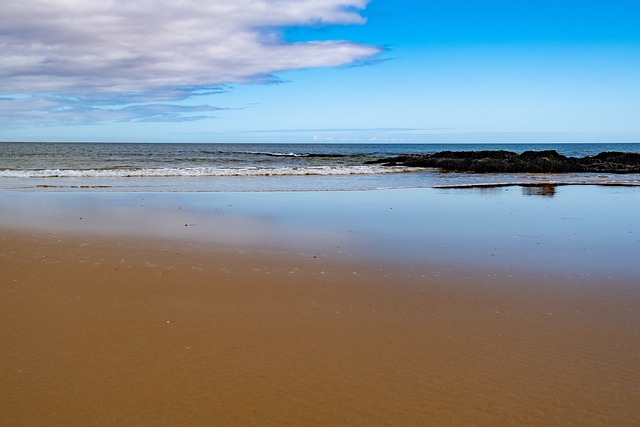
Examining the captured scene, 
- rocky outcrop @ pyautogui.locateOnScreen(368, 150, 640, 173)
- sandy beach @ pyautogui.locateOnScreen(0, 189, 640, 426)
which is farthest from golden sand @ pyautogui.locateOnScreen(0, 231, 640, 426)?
rocky outcrop @ pyautogui.locateOnScreen(368, 150, 640, 173)

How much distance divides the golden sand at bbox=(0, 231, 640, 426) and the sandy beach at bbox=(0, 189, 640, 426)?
0.01 meters

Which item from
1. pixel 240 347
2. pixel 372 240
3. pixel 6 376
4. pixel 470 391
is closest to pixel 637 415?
pixel 470 391

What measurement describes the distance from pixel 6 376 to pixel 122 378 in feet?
2.99

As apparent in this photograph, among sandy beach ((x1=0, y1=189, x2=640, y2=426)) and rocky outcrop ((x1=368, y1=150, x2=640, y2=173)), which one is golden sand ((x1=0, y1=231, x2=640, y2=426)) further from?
rocky outcrop ((x1=368, y1=150, x2=640, y2=173))

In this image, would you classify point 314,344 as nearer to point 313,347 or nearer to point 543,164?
point 313,347

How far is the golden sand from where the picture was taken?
373cm

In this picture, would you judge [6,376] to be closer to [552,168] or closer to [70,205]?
[70,205]

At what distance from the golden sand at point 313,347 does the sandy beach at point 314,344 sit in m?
0.01

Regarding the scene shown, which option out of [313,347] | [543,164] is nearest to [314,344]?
[313,347]

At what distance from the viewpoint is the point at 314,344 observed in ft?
15.8

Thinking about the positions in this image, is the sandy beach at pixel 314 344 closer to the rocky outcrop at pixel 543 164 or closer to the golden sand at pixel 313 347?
the golden sand at pixel 313 347

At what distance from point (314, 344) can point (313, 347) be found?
6 cm

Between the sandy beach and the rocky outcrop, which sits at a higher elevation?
the rocky outcrop

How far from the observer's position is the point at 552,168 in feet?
107
